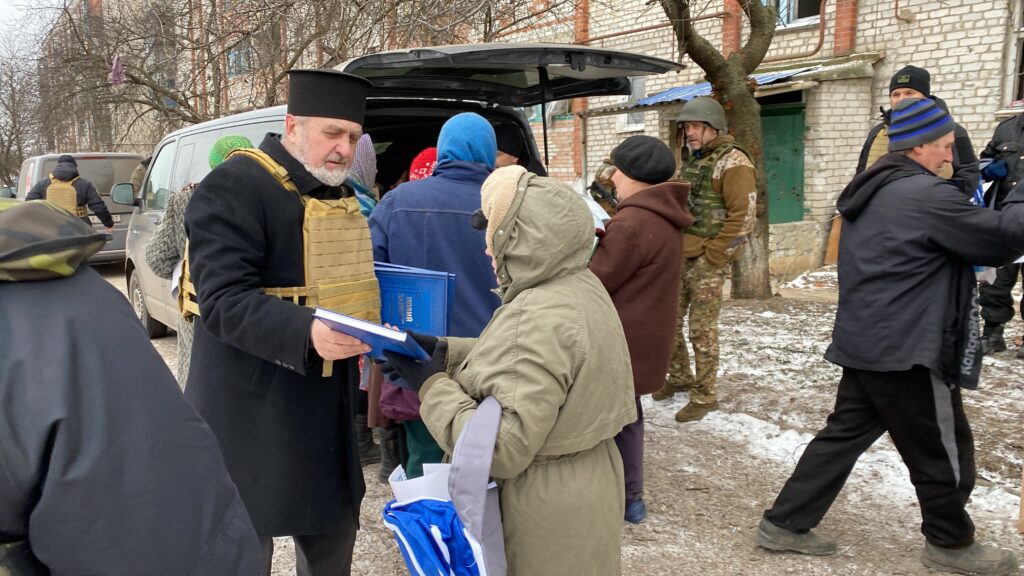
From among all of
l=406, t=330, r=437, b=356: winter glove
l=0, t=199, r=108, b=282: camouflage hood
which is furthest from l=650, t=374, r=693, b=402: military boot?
l=0, t=199, r=108, b=282: camouflage hood

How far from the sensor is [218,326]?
2.02 m

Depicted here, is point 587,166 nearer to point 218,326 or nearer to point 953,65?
point 953,65

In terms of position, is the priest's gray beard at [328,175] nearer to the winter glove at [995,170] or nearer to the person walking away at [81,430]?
the person walking away at [81,430]

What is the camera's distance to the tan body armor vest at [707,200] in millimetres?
4750

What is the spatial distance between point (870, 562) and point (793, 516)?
1.22ft

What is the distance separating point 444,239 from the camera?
9.73ft

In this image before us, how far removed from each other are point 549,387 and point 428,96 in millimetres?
3091

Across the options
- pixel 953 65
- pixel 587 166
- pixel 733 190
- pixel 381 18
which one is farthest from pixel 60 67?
pixel 953 65

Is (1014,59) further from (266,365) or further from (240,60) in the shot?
(240,60)

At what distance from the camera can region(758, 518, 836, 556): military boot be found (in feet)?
10.6

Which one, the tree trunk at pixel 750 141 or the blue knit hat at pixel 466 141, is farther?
the tree trunk at pixel 750 141

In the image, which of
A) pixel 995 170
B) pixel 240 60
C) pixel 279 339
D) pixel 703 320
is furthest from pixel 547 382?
pixel 240 60

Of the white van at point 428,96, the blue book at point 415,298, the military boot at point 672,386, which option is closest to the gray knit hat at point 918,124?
the white van at point 428,96

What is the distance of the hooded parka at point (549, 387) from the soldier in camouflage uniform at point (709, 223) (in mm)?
2930
